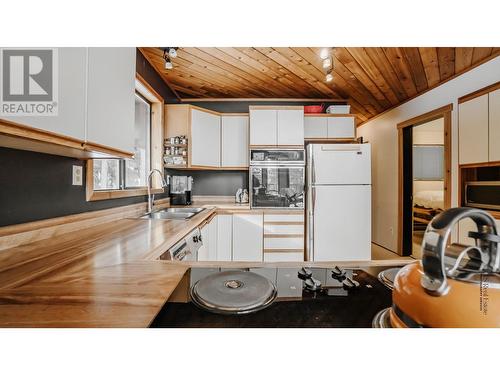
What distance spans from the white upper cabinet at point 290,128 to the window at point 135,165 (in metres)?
1.70

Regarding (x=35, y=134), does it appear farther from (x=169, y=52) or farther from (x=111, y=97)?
(x=169, y=52)

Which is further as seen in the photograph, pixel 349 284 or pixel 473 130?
pixel 473 130

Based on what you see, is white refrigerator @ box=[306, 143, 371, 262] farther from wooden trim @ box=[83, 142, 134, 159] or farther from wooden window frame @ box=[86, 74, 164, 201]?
wooden trim @ box=[83, 142, 134, 159]

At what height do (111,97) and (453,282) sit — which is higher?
(111,97)

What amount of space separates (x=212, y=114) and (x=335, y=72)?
1.66 m

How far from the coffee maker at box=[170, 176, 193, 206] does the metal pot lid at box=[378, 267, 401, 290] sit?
2764mm

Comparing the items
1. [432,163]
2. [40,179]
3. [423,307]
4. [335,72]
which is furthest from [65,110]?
[432,163]

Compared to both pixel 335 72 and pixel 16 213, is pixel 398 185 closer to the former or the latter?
pixel 335 72

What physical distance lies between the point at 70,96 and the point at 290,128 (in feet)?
8.72

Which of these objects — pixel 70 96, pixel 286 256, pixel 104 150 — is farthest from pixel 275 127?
pixel 70 96

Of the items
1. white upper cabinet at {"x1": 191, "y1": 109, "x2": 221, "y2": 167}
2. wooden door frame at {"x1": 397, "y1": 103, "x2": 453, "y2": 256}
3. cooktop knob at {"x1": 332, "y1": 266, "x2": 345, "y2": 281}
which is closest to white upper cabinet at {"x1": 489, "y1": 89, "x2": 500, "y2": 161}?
wooden door frame at {"x1": 397, "y1": 103, "x2": 453, "y2": 256}

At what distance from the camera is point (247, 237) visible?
3.05 metres

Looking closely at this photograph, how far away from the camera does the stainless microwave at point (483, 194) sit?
2285 mm
